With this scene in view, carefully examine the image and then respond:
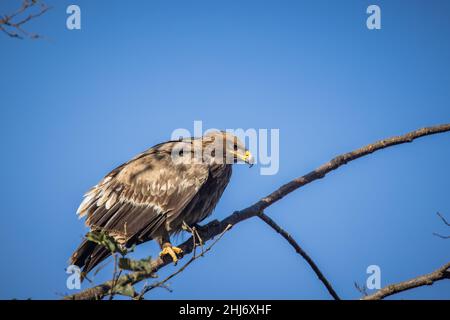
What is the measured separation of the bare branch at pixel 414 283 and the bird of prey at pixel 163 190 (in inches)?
107

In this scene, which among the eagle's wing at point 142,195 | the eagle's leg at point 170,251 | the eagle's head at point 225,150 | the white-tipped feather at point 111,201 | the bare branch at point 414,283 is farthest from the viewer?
the eagle's head at point 225,150

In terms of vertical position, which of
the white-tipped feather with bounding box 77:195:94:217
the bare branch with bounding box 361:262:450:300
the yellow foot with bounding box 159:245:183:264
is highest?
the white-tipped feather with bounding box 77:195:94:217

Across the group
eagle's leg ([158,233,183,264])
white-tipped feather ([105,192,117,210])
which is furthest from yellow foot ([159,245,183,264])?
white-tipped feather ([105,192,117,210])

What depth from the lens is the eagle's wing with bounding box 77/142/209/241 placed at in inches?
274

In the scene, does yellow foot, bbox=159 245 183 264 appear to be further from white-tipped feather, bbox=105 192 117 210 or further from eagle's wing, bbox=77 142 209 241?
white-tipped feather, bbox=105 192 117 210

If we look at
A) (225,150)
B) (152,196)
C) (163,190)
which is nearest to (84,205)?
(152,196)

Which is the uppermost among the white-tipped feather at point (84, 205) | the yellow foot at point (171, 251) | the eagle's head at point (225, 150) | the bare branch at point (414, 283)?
the eagle's head at point (225, 150)

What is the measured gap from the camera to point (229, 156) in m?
7.43

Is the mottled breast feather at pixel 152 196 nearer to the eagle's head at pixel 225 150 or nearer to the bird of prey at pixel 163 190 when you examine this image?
the bird of prey at pixel 163 190

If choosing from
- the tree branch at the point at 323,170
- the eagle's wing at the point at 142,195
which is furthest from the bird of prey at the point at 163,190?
the tree branch at the point at 323,170

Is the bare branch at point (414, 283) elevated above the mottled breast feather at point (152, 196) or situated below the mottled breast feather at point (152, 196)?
below

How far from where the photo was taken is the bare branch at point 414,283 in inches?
195
